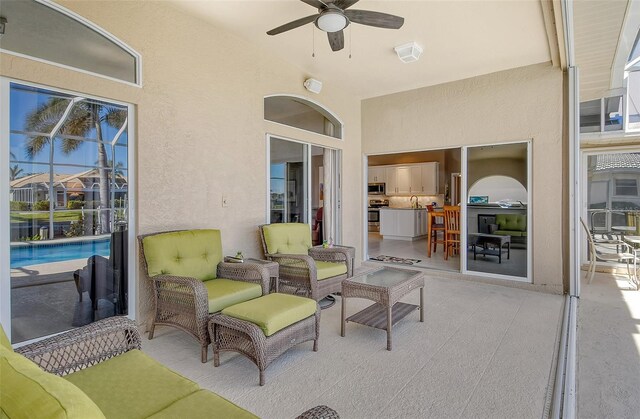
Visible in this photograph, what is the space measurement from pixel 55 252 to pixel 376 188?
9.25 m

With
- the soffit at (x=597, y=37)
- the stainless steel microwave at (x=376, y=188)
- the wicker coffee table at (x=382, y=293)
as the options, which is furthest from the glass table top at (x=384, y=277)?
the stainless steel microwave at (x=376, y=188)

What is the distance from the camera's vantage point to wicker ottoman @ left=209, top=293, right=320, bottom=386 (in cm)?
222

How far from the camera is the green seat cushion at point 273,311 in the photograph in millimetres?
2279

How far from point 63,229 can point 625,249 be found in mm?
7869

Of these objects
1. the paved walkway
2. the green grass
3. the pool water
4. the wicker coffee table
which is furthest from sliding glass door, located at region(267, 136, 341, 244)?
the paved walkway

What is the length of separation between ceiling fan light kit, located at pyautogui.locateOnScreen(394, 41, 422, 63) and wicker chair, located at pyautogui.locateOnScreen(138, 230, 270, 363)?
3009 mm

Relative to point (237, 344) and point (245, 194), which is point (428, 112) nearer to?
point (245, 194)

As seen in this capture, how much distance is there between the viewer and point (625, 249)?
18.8 ft

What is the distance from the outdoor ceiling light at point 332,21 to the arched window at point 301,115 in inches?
66.0

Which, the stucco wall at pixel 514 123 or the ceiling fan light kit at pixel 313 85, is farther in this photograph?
the ceiling fan light kit at pixel 313 85

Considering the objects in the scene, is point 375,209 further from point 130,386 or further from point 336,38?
point 130,386

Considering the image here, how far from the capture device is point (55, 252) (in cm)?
268

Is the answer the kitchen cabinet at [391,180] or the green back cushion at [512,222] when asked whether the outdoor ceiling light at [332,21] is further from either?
the kitchen cabinet at [391,180]

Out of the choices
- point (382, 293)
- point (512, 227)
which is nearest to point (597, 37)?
point (512, 227)
